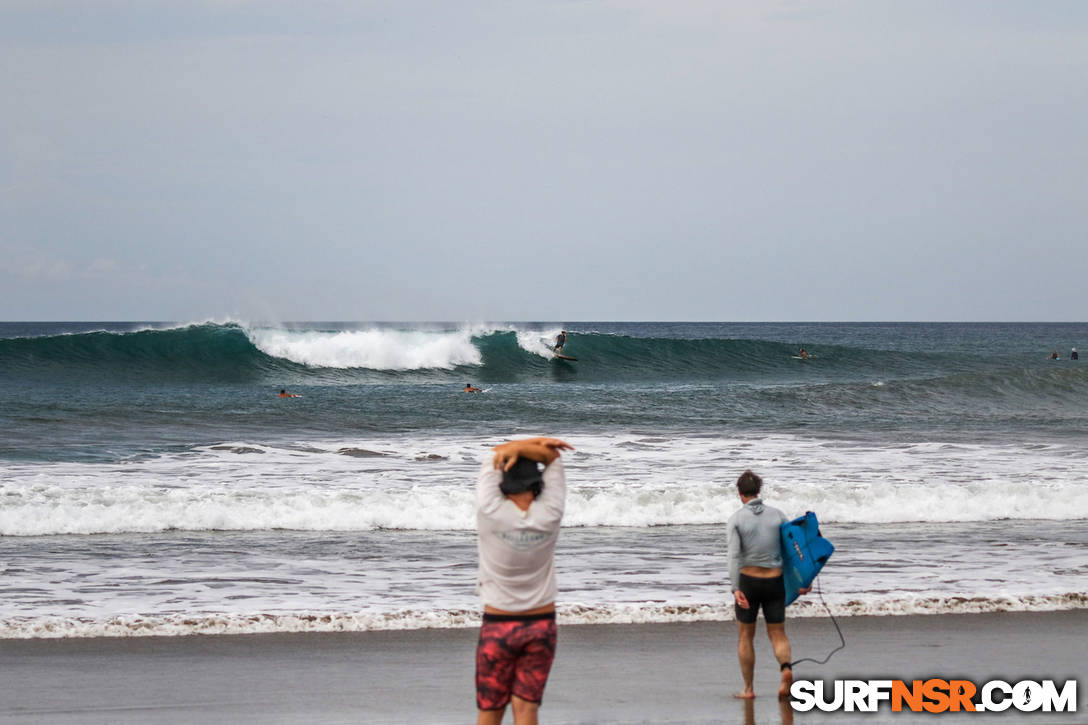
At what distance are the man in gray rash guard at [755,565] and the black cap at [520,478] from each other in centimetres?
181

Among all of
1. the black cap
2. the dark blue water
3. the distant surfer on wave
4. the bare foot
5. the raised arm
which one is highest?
the distant surfer on wave

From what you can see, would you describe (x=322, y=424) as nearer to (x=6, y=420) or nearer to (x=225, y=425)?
(x=225, y=425)

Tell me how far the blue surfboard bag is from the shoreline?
27.1 inches

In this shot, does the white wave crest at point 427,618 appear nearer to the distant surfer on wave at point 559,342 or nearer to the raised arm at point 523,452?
the raised arm at point 523,452

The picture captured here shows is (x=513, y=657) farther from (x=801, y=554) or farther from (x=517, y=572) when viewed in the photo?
(x=801, y=554)

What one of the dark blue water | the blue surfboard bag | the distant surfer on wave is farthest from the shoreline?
the distant surfer on wave

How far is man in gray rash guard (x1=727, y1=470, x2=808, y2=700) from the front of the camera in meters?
5.47

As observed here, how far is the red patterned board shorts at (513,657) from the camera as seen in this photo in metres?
4.04

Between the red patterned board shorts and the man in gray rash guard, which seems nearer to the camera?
the red patterned board shorts

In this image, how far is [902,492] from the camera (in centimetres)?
1266

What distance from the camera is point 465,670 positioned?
6242 millimetres

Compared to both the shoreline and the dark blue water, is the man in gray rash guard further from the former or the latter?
the dark blue water
